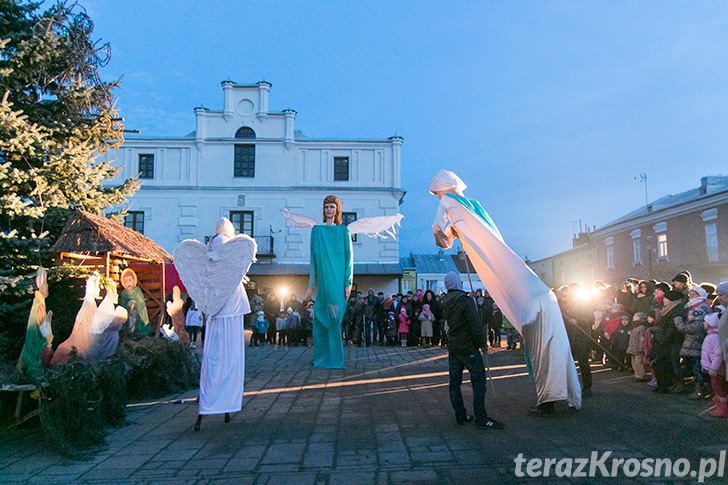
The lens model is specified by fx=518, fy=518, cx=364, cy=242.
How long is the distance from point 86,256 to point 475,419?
25.7 ft

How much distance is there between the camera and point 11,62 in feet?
28.2

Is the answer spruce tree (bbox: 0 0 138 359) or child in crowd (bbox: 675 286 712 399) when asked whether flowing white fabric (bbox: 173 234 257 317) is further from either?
child in crowd (bbox: 675 286 712 399)

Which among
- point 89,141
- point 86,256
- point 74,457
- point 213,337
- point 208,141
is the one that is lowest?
point 74,457

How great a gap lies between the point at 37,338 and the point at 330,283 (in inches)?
198

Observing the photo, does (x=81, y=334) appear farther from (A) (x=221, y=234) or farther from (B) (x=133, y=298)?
(B) (x=133, y=298)

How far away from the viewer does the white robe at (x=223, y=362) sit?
5.70 meters

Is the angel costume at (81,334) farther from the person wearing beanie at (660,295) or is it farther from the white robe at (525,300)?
the person wearing beanie at (660,295)

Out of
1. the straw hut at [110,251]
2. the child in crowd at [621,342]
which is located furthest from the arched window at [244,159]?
the child in crowd at [621,342]

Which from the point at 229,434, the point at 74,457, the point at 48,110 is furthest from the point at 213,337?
the point at 48,110

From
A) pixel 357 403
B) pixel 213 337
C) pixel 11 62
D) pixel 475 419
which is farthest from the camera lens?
pixel 11 62

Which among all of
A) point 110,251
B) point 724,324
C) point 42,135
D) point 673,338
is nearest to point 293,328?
point 110,251

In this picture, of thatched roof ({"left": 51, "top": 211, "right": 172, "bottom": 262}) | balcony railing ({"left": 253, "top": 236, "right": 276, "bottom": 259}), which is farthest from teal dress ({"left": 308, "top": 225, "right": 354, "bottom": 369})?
balcony railing ({"left": 253, "top": 236, "right": 276, "bottom": 259})

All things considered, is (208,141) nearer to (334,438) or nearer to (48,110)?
(48,110)

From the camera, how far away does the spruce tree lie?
7.84 meters
